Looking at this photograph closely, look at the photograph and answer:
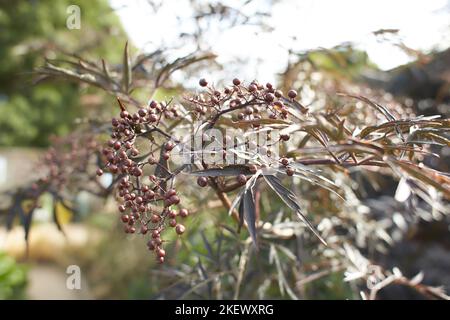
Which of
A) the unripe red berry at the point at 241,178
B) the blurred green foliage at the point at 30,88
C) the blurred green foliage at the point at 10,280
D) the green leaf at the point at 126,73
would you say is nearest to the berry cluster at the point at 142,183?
the unripe red berry at the point at 241,178

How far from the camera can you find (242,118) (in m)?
0.98

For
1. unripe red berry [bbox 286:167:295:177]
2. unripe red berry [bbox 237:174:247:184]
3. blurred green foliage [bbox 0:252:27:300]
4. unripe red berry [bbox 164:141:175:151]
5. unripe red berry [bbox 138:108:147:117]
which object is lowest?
blurred green foliage [bbox 0:252:27:300]

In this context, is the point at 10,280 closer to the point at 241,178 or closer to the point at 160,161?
the point at 160,161

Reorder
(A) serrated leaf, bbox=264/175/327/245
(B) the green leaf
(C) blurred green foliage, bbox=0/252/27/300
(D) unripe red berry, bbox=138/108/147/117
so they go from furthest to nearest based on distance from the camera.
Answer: (C) blurred green foliage, bbox=0/252/27/300, (B) the green leaf, (D) unripe red berry, bbox=138/108/147/117, (A) serrated leaf, bbox=264/175/327/245

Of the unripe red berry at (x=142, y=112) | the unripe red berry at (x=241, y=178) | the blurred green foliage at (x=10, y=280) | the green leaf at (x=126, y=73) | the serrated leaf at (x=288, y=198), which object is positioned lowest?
the blurred green foliage at (x=10, y=280)

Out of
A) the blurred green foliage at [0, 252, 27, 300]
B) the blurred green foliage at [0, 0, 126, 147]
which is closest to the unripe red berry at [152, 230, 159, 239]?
the blurred green foliage at [0, 252, 27, 300]

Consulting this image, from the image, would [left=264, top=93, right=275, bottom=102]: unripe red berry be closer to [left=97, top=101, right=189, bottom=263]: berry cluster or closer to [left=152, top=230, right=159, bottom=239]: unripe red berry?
[left=97, top=101, right=189, bottom=263]: berry cluster

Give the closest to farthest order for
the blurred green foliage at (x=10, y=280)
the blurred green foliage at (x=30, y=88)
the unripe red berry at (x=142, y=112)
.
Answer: the unripe red berry at (x=142, y=112) → the blurred green foliage at (x=10, y=280) → the blurred green foliage at (x=30, y=88)

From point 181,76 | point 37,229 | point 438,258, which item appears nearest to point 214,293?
point 181,76

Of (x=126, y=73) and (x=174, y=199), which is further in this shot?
(x=126, y=73)

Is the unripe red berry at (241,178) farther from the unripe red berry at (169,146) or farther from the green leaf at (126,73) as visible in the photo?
the green leaf at (126,73)

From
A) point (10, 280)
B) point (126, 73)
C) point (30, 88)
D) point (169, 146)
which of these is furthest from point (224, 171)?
point (30, 88)

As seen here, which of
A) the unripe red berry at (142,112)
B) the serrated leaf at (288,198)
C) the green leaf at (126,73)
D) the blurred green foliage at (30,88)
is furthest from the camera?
the blurred green foliage at (30,88)

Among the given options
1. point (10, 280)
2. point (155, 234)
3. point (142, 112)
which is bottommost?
point (10, 280)
